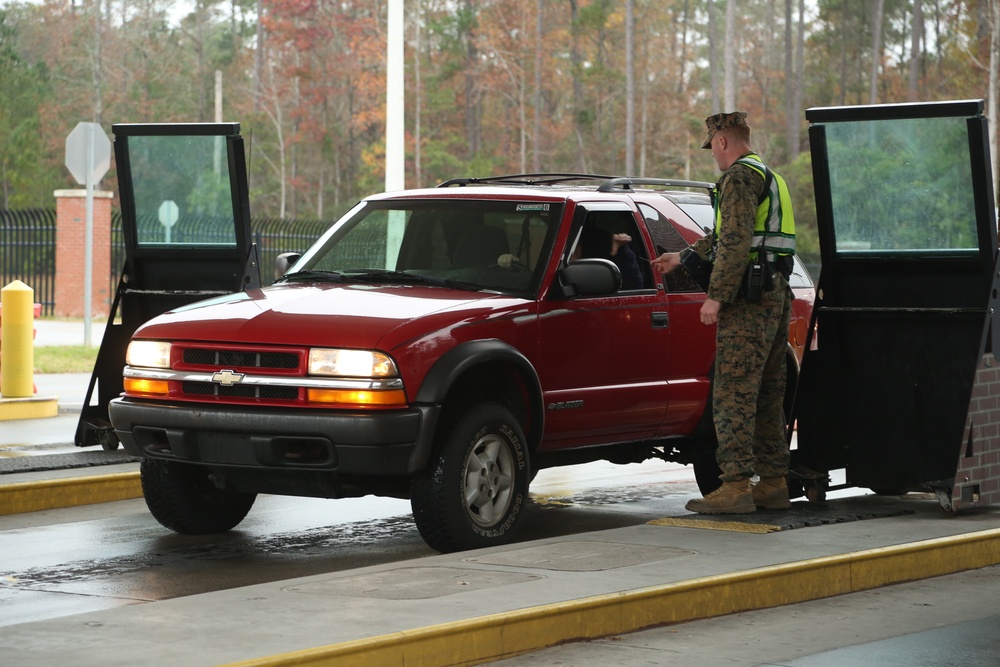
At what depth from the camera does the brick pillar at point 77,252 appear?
32.4m

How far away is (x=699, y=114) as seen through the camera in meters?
74.3

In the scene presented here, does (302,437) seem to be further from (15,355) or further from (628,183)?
(15,355)

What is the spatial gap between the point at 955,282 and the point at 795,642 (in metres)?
3.49

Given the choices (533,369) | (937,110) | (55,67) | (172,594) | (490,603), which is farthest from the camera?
(55,67)

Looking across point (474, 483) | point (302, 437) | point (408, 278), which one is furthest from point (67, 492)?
point (474, 483)

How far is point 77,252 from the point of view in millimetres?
32469

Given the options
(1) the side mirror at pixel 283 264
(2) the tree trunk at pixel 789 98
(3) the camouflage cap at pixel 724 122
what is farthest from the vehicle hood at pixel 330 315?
(2) the tree trunk at pixel 789 98

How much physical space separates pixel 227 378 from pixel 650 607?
2.44 meters

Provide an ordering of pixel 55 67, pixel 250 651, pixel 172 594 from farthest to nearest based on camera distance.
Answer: pixel 55 67 < pixel 172 594 < pixel 250 651

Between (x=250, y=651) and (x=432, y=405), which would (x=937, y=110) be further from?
(x=250, y=651)

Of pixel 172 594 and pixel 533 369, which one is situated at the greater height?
pixel 533 369

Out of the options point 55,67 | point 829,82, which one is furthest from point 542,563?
point 829,82

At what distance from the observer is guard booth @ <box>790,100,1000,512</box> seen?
9.11 m

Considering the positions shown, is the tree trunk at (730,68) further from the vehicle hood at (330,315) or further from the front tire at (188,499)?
the vehicle hood at (330,315)
